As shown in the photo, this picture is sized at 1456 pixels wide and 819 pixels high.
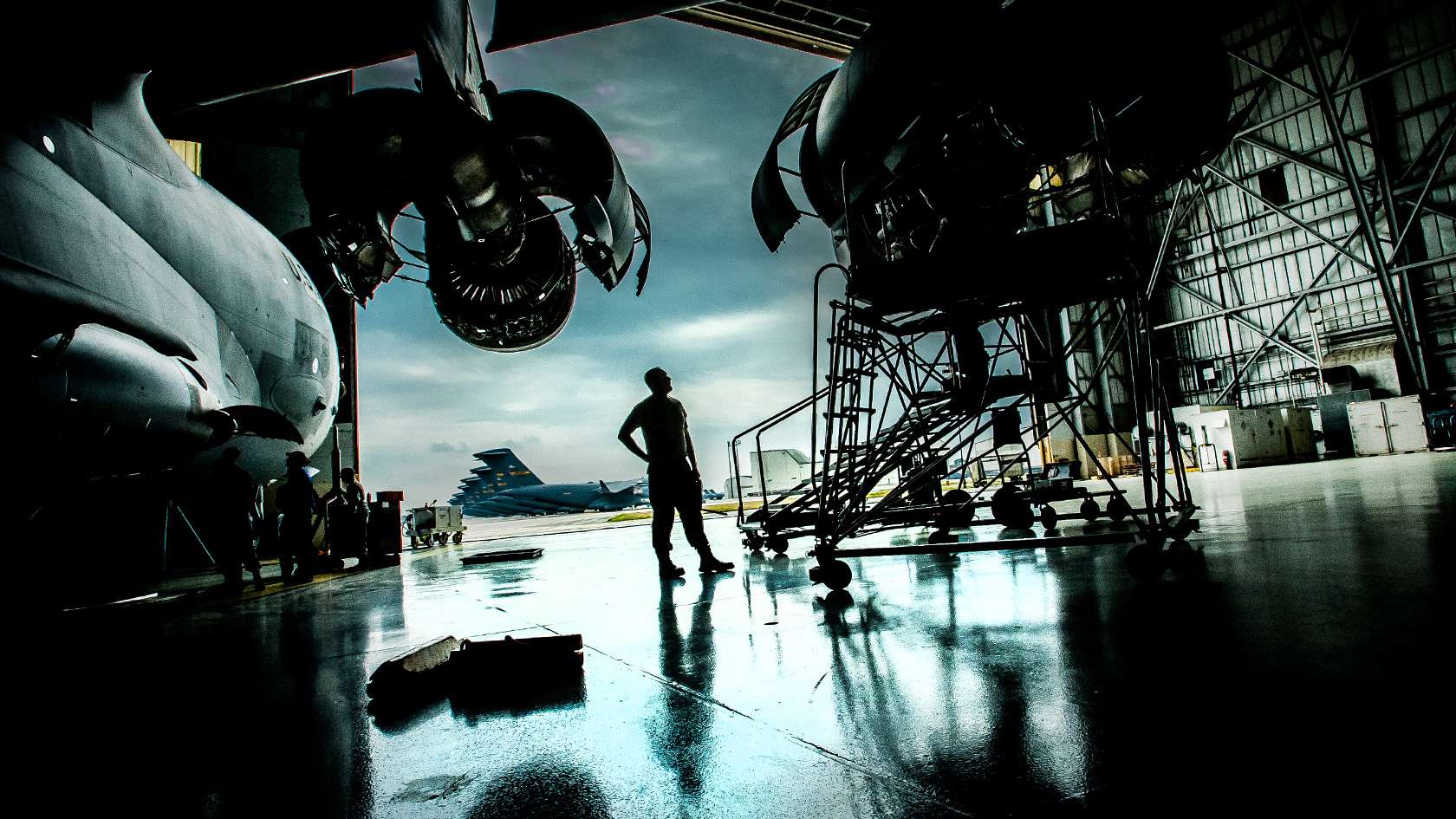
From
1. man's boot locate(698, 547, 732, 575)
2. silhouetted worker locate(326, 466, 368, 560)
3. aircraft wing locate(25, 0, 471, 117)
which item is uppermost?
aircraft wing locate(25, 0, 471, 117)

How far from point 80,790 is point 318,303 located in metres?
9.39

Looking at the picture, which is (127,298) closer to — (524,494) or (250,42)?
(250,42)

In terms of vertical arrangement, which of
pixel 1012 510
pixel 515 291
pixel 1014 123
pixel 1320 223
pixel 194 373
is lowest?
pixel 1012 510

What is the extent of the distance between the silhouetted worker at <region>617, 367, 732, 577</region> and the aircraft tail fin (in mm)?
36978

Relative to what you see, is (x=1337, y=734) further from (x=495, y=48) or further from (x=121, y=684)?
(x=495, y=48)

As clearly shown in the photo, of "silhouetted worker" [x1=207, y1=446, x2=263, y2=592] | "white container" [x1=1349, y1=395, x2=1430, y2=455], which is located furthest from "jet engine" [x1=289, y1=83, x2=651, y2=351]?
"white container" [x1=1349, y1=395, x2=1430, y2=455]

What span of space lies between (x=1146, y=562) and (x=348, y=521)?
28.1 feet

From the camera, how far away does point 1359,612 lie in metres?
1.83

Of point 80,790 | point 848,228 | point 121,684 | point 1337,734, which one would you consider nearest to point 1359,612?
point 1337,734

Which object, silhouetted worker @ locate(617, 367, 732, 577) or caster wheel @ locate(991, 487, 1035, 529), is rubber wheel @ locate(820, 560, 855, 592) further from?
caster wheel @ locate(991, 487, 1035, 529)

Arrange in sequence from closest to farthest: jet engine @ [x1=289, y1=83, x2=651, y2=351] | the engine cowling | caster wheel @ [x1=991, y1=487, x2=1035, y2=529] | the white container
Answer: caster wheel @ [x1=991, y1=487, x2=1035, y2=529] < jet engine @ [x1=289, y1=83, x2=651, y2=351] < the engine cowling < the white container

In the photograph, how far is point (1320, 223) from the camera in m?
22.3

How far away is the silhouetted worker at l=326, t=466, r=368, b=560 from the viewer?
8.09 metres

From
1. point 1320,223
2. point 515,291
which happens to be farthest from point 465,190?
point 1320,223
